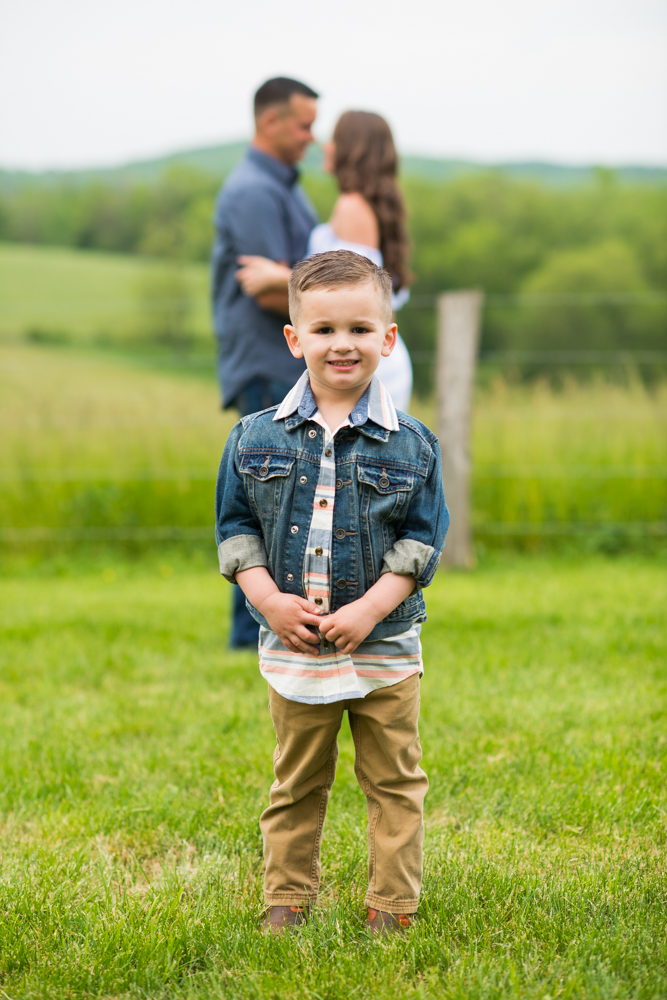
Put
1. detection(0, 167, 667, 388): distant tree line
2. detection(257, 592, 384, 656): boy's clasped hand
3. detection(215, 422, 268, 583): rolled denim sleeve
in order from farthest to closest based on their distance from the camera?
detection(0, 167, 667, 388): distant tree line, detection(215, 422, 268, 583): rolled denim sleeve, detection(257, 592, 384, 656): boy's clasped hand

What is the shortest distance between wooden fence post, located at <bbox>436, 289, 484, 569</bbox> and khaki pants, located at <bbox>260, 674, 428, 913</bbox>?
395 centimetres

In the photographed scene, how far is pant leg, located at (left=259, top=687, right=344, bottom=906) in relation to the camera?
1914 mm

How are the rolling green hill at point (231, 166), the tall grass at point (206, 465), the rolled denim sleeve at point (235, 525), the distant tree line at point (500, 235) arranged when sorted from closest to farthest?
the rolled denim sleeve at point (235, 525), the tall grass at point (206, 465), the distant tree line at point (500, 235), the rolling green hill at point (231, 166)

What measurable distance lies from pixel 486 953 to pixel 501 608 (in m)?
2.95

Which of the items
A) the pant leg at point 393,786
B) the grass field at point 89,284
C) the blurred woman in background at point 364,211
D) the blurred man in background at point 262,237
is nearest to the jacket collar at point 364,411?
the pant leg at point 393,786

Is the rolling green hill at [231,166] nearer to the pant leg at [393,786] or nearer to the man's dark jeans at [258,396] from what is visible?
the man's dark jeans at [258,396]

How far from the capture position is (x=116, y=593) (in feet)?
17.6

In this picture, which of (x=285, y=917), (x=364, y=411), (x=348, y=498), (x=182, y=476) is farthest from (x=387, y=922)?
(x=182, y=476)

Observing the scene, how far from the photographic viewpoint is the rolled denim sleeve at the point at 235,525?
6.16ft

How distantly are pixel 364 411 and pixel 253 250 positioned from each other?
194 cm

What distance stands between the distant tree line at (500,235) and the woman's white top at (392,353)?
63.2ft

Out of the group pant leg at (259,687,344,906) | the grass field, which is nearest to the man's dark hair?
pant leg at (259,687,344,906)

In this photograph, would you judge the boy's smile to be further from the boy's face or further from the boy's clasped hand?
the boy's clasped hand

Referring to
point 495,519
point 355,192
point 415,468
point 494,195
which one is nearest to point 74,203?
point 494,195
